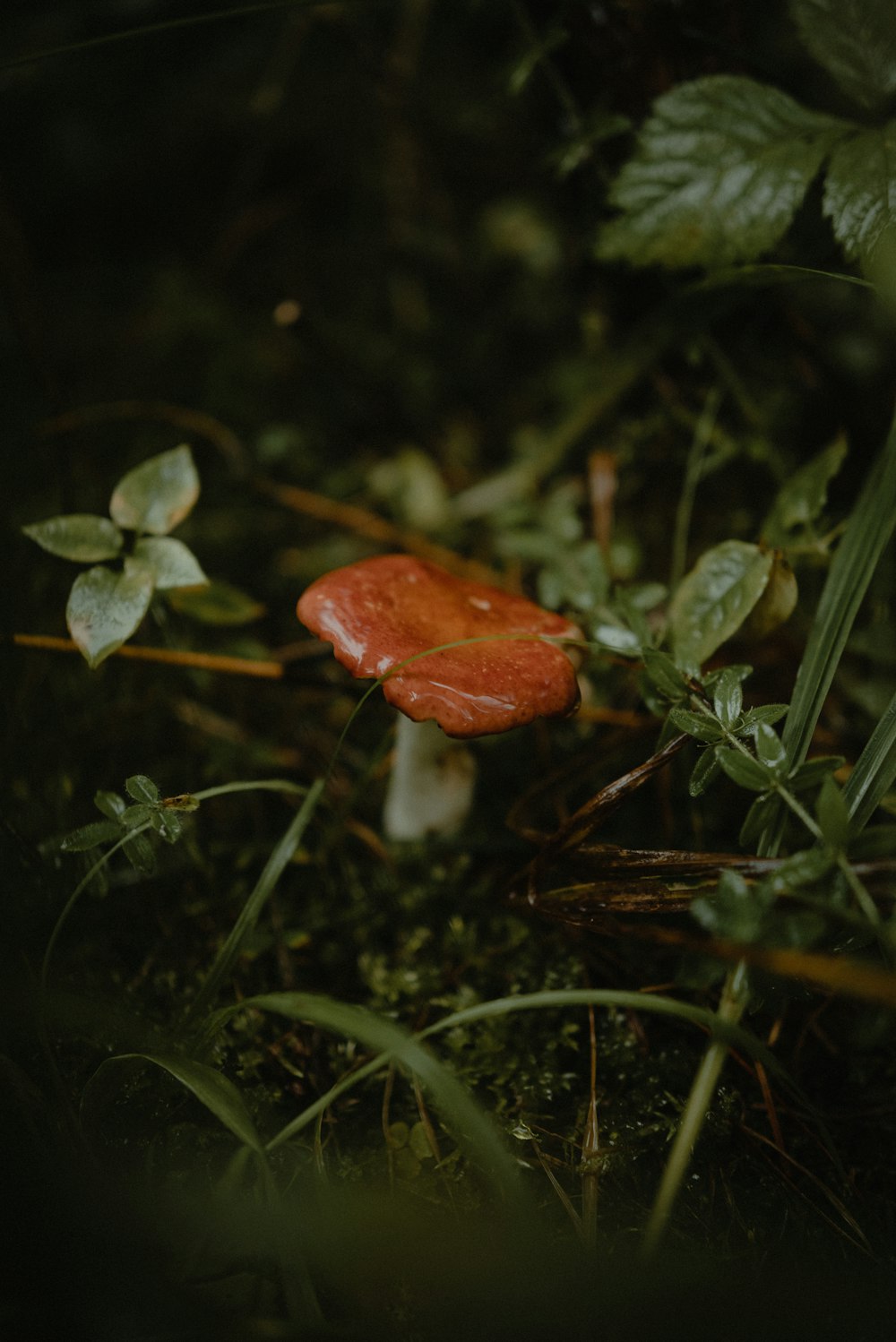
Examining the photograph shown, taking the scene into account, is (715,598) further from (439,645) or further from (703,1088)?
(703,1088)

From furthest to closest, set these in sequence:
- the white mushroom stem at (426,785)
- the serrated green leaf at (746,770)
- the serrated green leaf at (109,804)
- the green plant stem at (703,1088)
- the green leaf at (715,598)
A: 1. the white mushroom stem at (426,785)
2. the green leaf at (715,598)
3. the serrated green leaf at (109,804)
4. the serrated green leaf at (746,770)
5. the green plant stem at (703,1088)

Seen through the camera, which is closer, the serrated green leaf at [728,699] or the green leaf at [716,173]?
the serrated green leaf at [728,699]

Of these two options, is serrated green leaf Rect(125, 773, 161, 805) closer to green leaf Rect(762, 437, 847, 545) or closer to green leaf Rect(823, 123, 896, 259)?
green leaf Rect(762, 437, 847, 545)

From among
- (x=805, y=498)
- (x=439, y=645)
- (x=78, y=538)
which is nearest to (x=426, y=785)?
(x=439, y=645)

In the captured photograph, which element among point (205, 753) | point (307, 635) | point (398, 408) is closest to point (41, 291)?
point (398, 408)

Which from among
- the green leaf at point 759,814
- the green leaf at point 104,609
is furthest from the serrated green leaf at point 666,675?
the green leaf at point 104,609

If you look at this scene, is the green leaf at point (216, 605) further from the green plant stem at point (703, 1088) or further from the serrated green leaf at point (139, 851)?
the green plant stem at point (703, 1088)

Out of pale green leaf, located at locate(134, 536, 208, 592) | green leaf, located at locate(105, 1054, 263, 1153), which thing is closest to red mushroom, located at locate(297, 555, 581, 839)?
pale green leaf, located at locate(134, 536, 208, 592)
